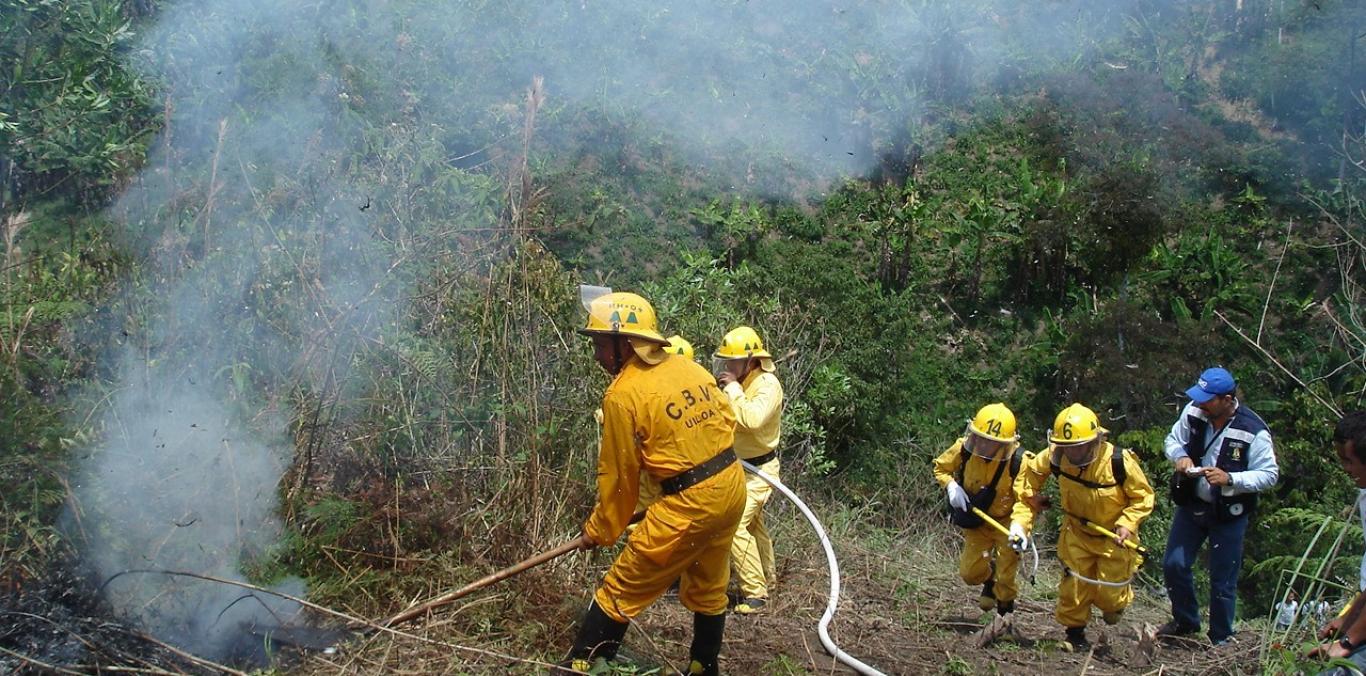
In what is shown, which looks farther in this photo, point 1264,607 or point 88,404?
point 1264,607

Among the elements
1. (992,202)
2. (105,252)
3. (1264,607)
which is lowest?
(1264,607)

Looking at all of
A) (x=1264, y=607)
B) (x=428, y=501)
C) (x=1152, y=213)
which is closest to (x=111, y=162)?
(x=428, y=501)

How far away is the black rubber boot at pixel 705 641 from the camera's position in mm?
5383

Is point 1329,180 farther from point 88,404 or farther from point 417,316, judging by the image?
point 88,404

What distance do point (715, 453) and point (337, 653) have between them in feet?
6.68

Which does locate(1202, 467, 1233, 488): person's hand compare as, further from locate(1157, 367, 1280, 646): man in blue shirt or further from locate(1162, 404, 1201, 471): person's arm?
locate(1162, 404, 1201, 471): person's arm

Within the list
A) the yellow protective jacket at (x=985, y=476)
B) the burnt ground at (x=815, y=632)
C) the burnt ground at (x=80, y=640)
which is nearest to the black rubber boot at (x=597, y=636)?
the burnt ground at (x=815, y=632)

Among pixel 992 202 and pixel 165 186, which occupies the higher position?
pixel 165 186

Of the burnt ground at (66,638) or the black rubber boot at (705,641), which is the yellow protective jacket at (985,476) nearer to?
the black rubber boot at (705,641)

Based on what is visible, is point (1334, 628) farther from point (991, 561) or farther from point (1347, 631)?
point (991, 561)

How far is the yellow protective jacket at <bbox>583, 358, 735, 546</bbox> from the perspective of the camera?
495 cm

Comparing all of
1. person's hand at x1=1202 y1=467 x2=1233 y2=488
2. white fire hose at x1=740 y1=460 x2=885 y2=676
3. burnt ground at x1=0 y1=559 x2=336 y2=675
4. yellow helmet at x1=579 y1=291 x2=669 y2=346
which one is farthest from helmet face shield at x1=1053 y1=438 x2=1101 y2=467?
burnt ground at x1=0 y1=559 x2=336 y2=675

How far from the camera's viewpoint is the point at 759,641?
21.2 ft

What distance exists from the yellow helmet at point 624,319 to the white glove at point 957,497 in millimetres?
2932
